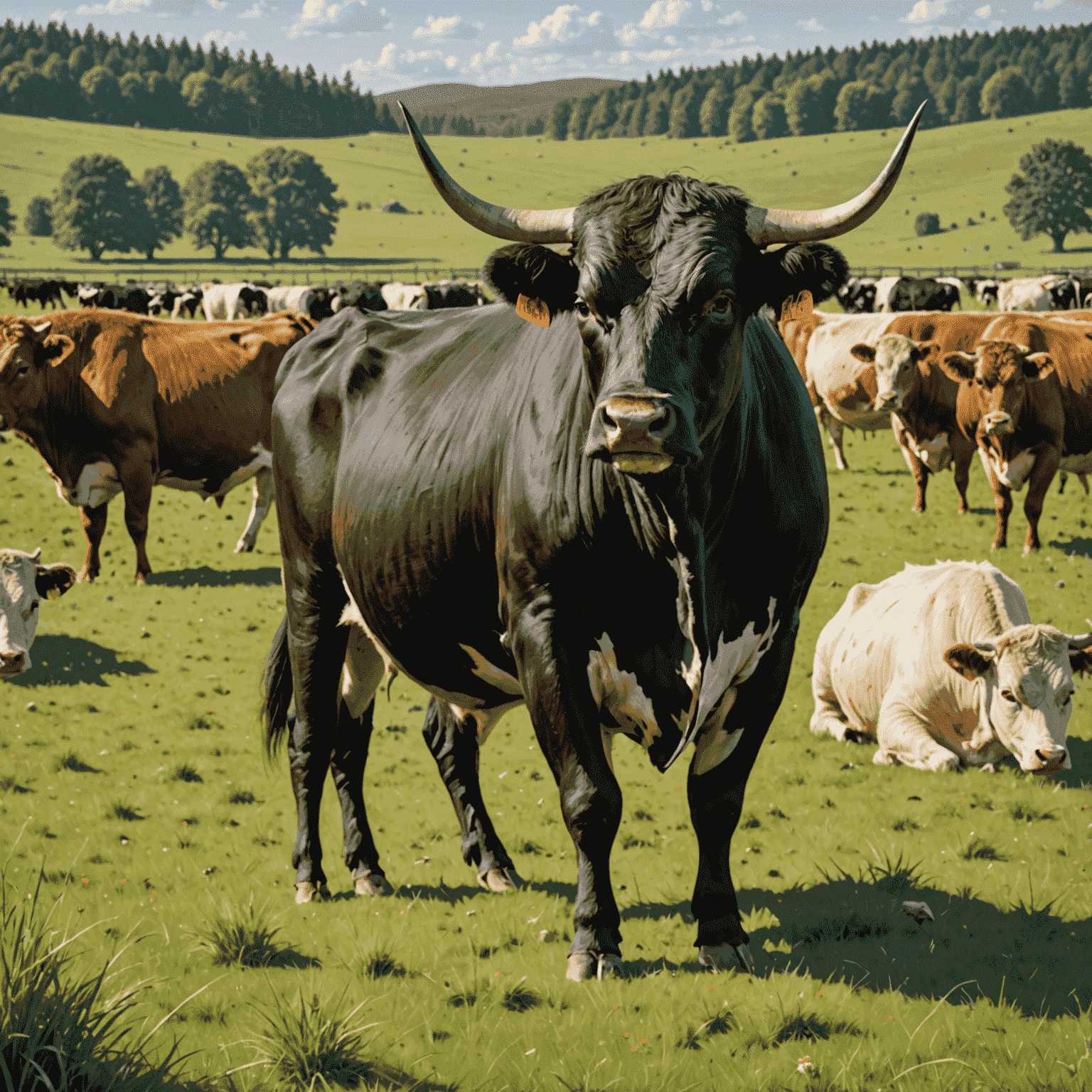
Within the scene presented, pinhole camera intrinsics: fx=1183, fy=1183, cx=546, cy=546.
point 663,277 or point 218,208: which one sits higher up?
point 218,208

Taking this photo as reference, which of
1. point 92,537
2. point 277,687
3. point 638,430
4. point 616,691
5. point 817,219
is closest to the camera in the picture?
point 638,430

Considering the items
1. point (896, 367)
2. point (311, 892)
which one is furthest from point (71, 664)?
point (896, 367)

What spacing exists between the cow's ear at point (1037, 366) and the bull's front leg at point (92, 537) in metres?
10.9

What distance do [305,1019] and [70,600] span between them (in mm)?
9968

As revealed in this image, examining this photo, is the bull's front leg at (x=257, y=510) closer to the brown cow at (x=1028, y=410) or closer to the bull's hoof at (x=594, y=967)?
the brown cow at (x=1028, y=410)

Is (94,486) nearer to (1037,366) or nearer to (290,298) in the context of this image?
(1037,366)

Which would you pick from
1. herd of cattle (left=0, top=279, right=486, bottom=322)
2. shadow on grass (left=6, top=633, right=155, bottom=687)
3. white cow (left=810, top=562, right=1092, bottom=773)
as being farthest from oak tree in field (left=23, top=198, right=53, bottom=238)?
white cow (left=810, top=562, right=1092, bottom=773)

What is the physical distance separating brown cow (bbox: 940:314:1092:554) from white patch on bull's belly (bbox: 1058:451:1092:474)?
1cm

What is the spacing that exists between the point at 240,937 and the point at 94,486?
10077 millimetres

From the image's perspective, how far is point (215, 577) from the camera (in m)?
13.9

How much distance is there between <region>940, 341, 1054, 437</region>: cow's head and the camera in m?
13.8

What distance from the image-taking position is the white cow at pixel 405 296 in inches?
2083

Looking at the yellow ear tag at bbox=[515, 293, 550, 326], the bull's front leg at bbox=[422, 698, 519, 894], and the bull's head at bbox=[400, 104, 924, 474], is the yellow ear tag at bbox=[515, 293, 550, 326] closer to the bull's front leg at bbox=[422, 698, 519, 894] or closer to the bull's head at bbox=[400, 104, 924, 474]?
the bull's head at bbox=[400, 104, 924, 474]

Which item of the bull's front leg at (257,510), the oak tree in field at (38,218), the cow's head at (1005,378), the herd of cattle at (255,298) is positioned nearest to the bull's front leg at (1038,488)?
the cow's head at (1005,378)
